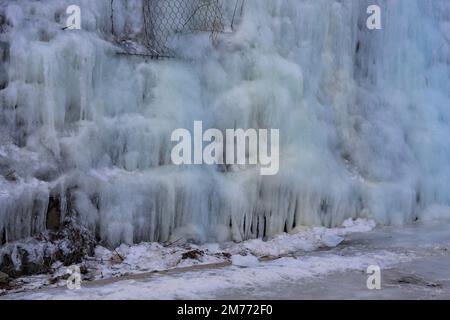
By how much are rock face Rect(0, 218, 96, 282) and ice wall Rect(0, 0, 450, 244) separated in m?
0.12

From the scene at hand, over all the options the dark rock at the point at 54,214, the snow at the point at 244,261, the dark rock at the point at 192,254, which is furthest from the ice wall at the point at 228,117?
the snow at the point at 244,261

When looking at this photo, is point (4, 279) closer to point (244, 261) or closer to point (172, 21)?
point (244, 261)

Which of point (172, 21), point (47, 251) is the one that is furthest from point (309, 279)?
point (172, 21)

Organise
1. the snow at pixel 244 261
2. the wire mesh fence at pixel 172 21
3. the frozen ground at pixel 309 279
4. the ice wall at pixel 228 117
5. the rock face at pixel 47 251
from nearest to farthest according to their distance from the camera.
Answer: the frozen ground at pixel 309 279
the rock face at pixel 47 251
the snow at pixel 244 261
the ice wall at pixel 228 117
the wire mesh fence at pixel 172 21

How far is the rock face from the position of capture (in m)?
5.19

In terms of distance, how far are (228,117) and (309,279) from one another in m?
2.26

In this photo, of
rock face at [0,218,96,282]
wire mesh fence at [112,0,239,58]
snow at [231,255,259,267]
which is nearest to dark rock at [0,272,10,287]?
rock face at [0,218,96,282]

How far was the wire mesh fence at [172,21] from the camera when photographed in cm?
670

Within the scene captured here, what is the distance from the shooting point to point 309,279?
4980mm

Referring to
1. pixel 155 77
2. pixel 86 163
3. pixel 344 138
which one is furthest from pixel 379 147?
pixel 86 163

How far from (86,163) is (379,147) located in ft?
12.3

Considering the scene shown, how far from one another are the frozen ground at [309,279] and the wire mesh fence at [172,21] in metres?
2.43

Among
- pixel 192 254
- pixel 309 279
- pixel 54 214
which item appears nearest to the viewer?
pixel 309 279

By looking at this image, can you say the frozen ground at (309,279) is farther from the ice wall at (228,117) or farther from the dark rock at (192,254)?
the ice wall at (228,117)
